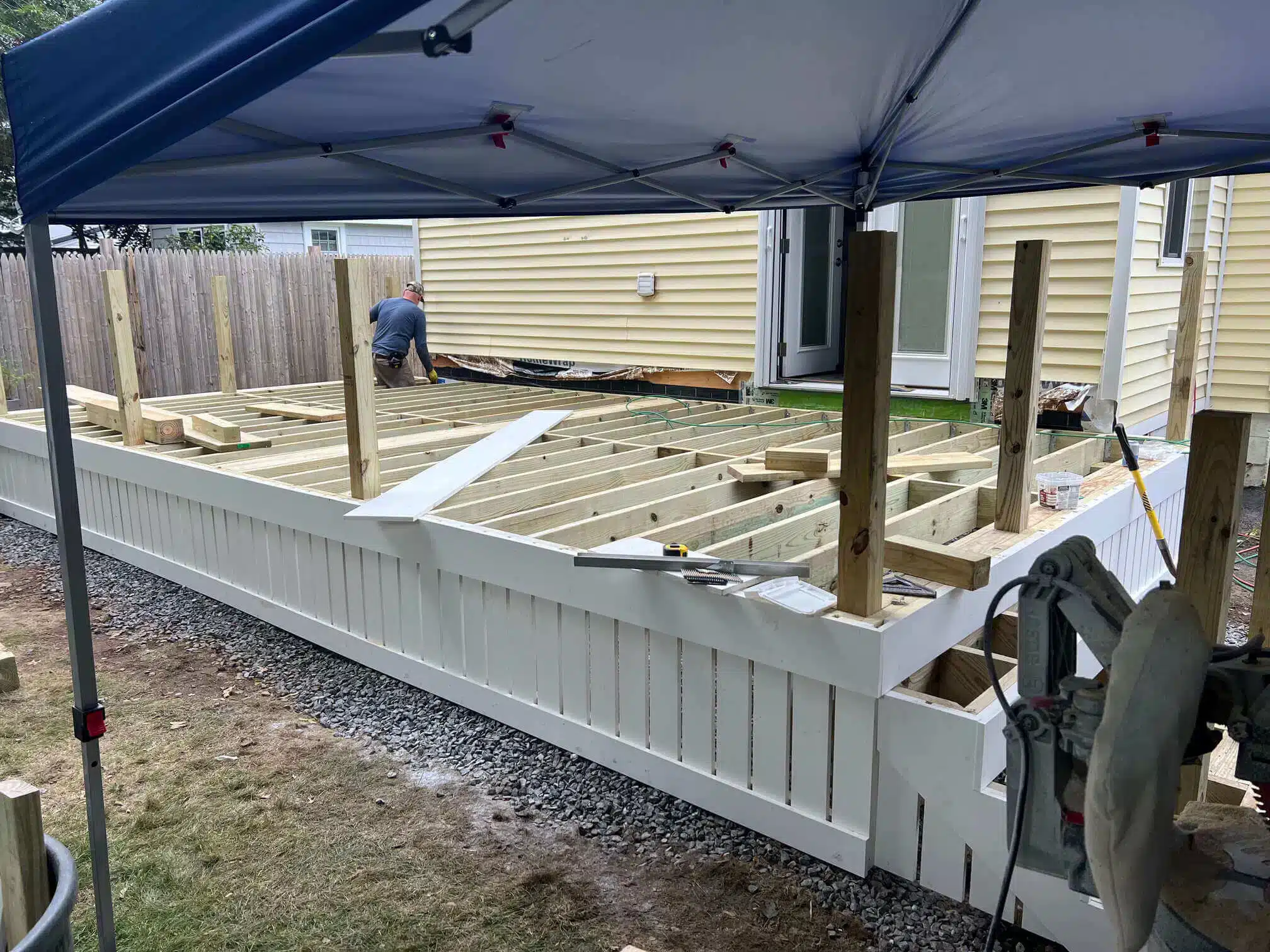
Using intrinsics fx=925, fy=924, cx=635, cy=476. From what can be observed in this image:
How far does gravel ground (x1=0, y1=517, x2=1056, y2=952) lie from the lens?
2.87 metres

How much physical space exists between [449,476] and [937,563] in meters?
2.57

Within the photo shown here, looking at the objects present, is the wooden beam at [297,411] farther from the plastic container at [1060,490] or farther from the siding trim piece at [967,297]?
the plastic container at [1060,490]

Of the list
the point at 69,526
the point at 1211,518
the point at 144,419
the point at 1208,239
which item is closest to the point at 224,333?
the point at 144,419


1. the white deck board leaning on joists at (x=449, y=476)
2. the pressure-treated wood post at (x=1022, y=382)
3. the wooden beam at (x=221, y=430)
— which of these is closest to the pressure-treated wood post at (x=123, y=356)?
the wooden beam at (x=221, y=430)

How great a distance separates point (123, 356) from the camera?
19.4ft

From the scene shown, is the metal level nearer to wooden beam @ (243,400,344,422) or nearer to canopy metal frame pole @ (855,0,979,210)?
canopy metal frame pole @ (855,0,979,210)

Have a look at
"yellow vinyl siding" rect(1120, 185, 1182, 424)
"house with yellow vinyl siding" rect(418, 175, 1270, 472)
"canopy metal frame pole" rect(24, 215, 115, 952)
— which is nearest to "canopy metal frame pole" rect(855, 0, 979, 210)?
"house with yellow vinyl siding" rect(418, 175, 1270, 472)

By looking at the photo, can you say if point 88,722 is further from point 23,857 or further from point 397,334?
point 397,334

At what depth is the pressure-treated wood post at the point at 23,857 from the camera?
1.98m

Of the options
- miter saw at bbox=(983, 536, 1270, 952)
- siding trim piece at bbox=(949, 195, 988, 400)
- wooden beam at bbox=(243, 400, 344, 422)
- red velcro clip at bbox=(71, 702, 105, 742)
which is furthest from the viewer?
wooden beam at bbox=(243, 400, 344, 422)

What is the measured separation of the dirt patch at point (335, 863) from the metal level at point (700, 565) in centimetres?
98

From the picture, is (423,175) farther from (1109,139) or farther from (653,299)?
(653,299)

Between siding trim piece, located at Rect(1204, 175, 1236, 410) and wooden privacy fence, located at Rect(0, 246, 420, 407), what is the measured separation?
834 centimetres

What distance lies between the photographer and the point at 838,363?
9039 mm
